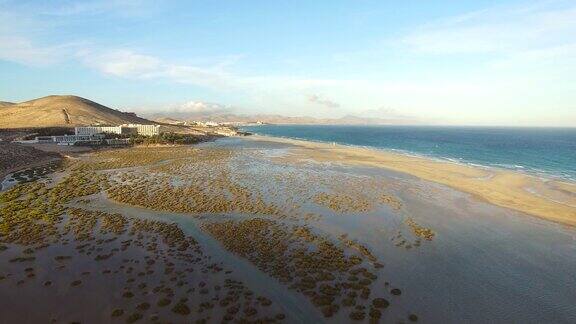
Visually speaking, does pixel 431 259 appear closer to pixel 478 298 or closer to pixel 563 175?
pixel 478 298

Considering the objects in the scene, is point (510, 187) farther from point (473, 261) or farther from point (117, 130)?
point (117, 130)

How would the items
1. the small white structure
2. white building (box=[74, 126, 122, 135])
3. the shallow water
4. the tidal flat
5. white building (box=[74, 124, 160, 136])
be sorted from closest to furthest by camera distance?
the tidal flat
the shallow water
the small white structure
white building (box=[74, 126, 122, 135])
white building (box=[74, 124, 160, 136])

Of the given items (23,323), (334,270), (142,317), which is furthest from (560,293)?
(23,323)

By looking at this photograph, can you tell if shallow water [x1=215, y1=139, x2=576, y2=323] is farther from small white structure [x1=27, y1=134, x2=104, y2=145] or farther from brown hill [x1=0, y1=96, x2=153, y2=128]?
brown hill [x1=0, y1=96, x2=153, y2=128]

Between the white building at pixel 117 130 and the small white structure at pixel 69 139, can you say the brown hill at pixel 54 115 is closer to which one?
the white building at pixel 117 130

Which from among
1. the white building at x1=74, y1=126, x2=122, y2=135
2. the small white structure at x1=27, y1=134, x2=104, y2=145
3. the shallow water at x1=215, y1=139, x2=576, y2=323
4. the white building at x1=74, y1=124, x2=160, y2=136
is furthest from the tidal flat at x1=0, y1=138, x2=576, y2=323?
the white building at x1=74, y1=124, x2=160, y2=136
